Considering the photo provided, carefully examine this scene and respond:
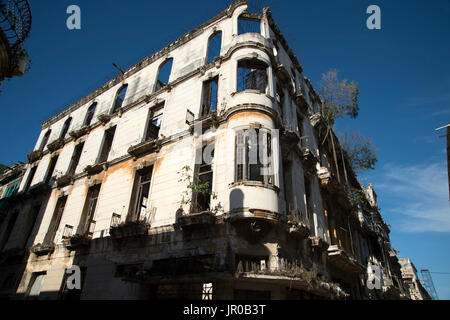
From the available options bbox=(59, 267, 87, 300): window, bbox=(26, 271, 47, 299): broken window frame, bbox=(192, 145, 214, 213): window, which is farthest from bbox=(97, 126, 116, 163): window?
bbox=(192, 145, 214, 213): window

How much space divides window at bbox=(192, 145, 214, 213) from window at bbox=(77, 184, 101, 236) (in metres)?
6.73

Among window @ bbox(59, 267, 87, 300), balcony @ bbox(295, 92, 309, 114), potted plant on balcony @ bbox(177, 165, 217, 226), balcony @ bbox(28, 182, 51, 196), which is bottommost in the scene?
window @ bbox(59, 267, 87, 300)

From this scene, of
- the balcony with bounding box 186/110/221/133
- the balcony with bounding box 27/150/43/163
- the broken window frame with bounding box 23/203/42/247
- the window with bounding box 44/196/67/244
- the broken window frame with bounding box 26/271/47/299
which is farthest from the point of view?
the balcony with bounding box 27/150/43/163

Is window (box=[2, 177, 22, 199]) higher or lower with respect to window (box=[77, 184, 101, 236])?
higher

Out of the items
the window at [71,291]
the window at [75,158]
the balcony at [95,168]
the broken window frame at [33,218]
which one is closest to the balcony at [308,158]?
the balcony at [95,168]

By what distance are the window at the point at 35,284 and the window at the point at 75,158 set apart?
6811 millimetres

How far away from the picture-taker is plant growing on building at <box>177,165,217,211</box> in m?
10.8

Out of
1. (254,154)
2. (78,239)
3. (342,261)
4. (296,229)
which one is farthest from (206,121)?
(342,261)

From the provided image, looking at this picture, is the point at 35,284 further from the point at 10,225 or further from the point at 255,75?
the point at 255,75

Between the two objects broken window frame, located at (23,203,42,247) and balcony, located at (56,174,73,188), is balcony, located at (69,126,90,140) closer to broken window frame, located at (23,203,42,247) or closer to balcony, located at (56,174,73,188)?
balcony, located at (56,174,73,188)

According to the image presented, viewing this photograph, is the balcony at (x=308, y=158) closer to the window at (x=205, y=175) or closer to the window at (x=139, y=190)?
the window at (x=205, y=175)

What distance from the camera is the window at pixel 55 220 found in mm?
16562

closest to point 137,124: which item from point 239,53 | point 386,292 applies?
point 239,53

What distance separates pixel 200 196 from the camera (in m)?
11.9
